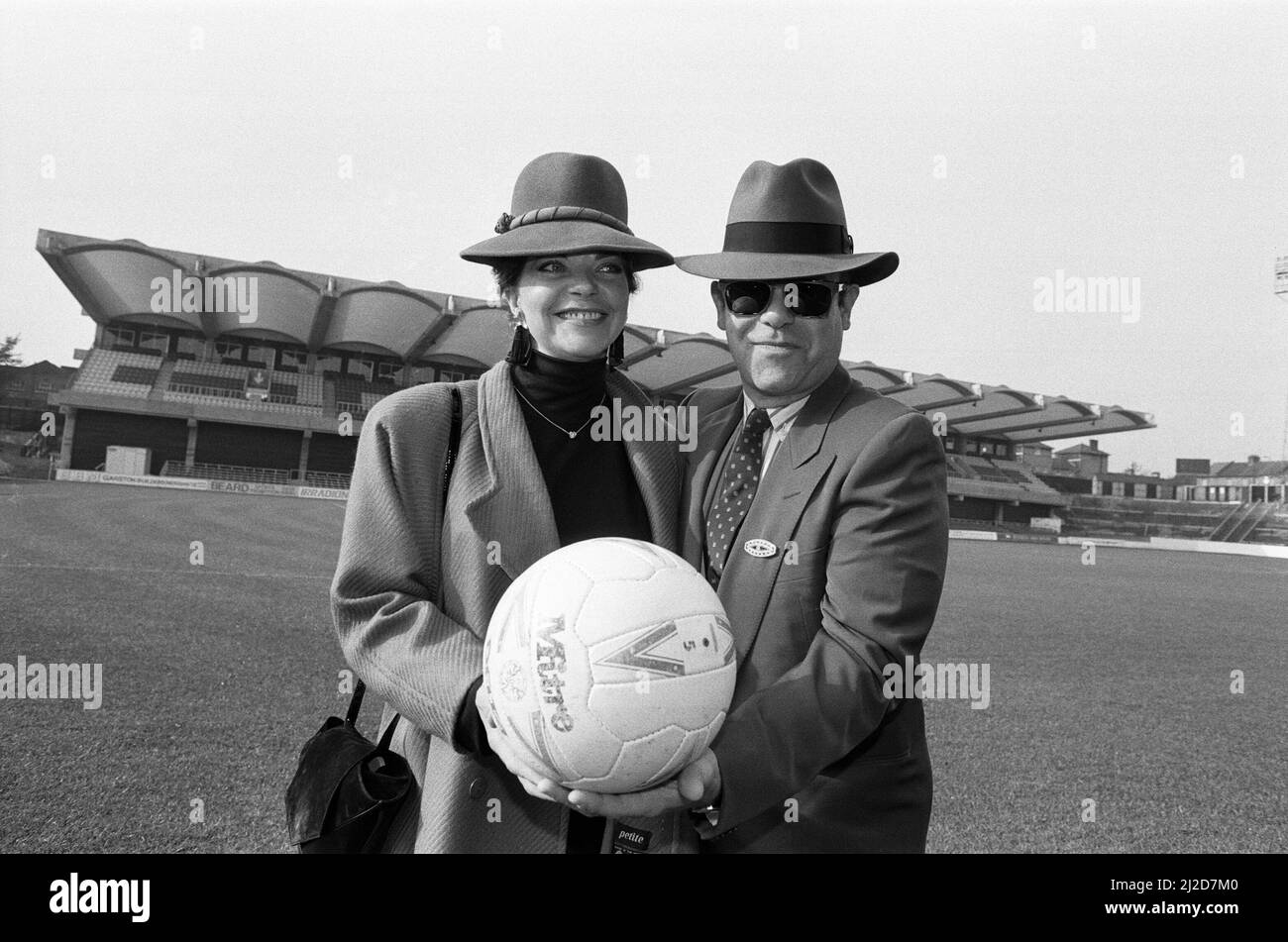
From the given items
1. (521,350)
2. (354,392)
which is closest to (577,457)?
(521,350)

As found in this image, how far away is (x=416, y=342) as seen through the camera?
160 ft

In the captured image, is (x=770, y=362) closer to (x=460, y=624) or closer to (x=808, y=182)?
(x=808, y=182)

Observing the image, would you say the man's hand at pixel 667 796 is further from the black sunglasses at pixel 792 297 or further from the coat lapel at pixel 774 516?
the black sunglasses at pixel 792 297

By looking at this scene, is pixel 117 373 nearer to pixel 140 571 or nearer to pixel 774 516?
pixel 140 571

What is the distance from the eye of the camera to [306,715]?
655 centimetres

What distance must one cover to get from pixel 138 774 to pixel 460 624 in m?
3.90

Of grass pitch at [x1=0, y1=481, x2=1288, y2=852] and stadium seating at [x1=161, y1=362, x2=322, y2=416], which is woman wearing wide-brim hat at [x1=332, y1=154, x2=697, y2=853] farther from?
stadium seating at [x1=161, y1=362, x2=322, y2=416]

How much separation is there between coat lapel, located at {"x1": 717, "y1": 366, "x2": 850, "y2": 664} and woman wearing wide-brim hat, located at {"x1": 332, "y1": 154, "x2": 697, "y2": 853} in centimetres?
26

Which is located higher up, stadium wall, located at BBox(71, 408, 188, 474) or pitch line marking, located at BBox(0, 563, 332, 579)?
pitch line marking, located at BBox(0, 563, 332, 579)

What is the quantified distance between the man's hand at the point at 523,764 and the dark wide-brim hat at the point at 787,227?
133 centimetres

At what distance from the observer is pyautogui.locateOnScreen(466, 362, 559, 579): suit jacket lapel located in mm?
2309

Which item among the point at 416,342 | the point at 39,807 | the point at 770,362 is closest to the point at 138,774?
the point at 39,807

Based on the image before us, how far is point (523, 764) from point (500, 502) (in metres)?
0.72

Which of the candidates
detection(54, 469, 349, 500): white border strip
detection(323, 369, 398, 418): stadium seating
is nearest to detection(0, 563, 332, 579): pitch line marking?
detection(54, 469, 349, 500): white border strip
